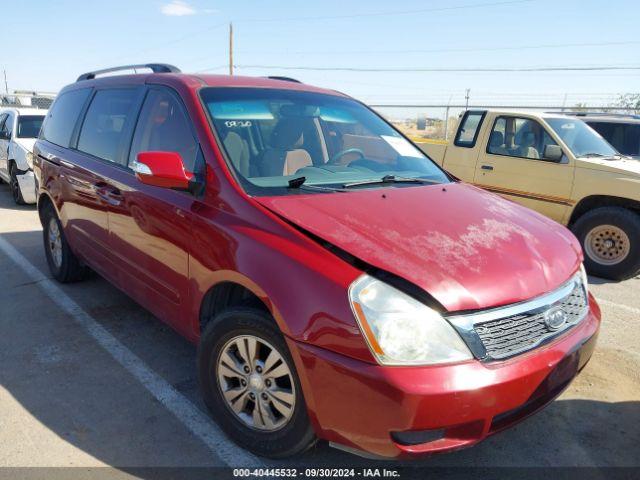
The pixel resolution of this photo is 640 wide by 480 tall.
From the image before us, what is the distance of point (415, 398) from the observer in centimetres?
194

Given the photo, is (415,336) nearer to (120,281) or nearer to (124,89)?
(120,281)

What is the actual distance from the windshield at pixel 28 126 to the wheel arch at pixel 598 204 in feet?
30.0

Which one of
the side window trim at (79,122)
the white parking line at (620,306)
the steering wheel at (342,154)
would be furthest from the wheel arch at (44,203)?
the white parking line at (620,306)

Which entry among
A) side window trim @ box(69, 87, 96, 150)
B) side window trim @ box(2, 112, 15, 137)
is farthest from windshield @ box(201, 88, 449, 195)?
side window trim @ box(2, 112, 15, 137)

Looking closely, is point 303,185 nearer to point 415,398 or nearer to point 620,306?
point 415,398

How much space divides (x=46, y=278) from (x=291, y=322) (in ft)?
13.4

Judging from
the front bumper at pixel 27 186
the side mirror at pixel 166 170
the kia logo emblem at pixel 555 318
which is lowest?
the front bumper at pixel 27 186

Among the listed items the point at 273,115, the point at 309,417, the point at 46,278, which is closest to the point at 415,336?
the point at 309,417

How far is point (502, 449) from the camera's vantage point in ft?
8.94

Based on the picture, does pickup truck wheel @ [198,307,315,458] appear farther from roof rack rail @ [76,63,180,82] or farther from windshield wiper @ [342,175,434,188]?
roof rack rail @ [76,63,180,82]

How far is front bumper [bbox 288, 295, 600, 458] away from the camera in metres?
1.97

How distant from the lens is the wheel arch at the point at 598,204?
6.00 meters

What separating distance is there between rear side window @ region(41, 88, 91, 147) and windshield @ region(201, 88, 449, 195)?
6.75ft

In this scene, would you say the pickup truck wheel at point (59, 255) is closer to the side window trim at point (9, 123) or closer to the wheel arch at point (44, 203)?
the wheel arch at point (44, 203)
